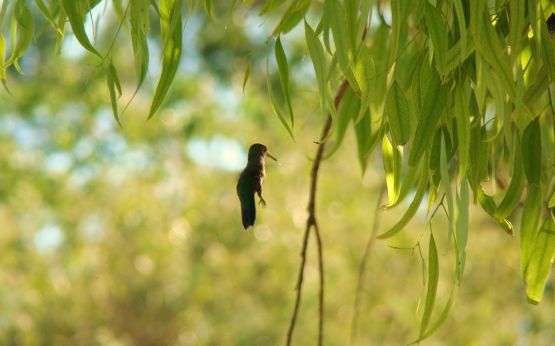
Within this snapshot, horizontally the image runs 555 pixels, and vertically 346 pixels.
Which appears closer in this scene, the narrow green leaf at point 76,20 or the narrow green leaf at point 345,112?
the narrow green leaf at point 76,20

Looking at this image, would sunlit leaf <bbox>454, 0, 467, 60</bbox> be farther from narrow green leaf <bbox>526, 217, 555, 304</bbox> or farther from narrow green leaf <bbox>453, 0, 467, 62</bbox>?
narrow green leaf <bbox>526, 217, 555, 304</bbox>

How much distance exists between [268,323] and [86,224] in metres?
1.16

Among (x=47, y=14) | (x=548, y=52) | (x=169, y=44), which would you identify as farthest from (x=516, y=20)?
(x=47, y=14)

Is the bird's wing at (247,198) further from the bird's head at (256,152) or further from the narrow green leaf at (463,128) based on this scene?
the narrow green leaf at (463,128)

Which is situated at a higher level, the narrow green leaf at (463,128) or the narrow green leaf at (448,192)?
the narrow green leaf at (463,128)

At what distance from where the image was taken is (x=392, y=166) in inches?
47.8

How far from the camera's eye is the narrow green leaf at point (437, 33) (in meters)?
1.09

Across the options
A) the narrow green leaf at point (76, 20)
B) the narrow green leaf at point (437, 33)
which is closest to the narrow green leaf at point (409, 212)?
the narrow green leaf at point (437, 33)

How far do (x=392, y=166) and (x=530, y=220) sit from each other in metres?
0.18

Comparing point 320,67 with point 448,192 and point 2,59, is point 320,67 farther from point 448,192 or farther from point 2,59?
point 2,59

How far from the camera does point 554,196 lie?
1.21 m

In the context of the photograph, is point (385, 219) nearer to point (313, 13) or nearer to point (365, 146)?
point (313, 13)

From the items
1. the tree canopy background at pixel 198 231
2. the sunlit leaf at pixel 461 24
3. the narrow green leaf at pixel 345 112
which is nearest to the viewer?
the sunlit leaf at pixel 461 24

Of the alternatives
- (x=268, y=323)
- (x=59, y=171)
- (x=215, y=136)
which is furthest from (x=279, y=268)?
(x=59, y=171)
